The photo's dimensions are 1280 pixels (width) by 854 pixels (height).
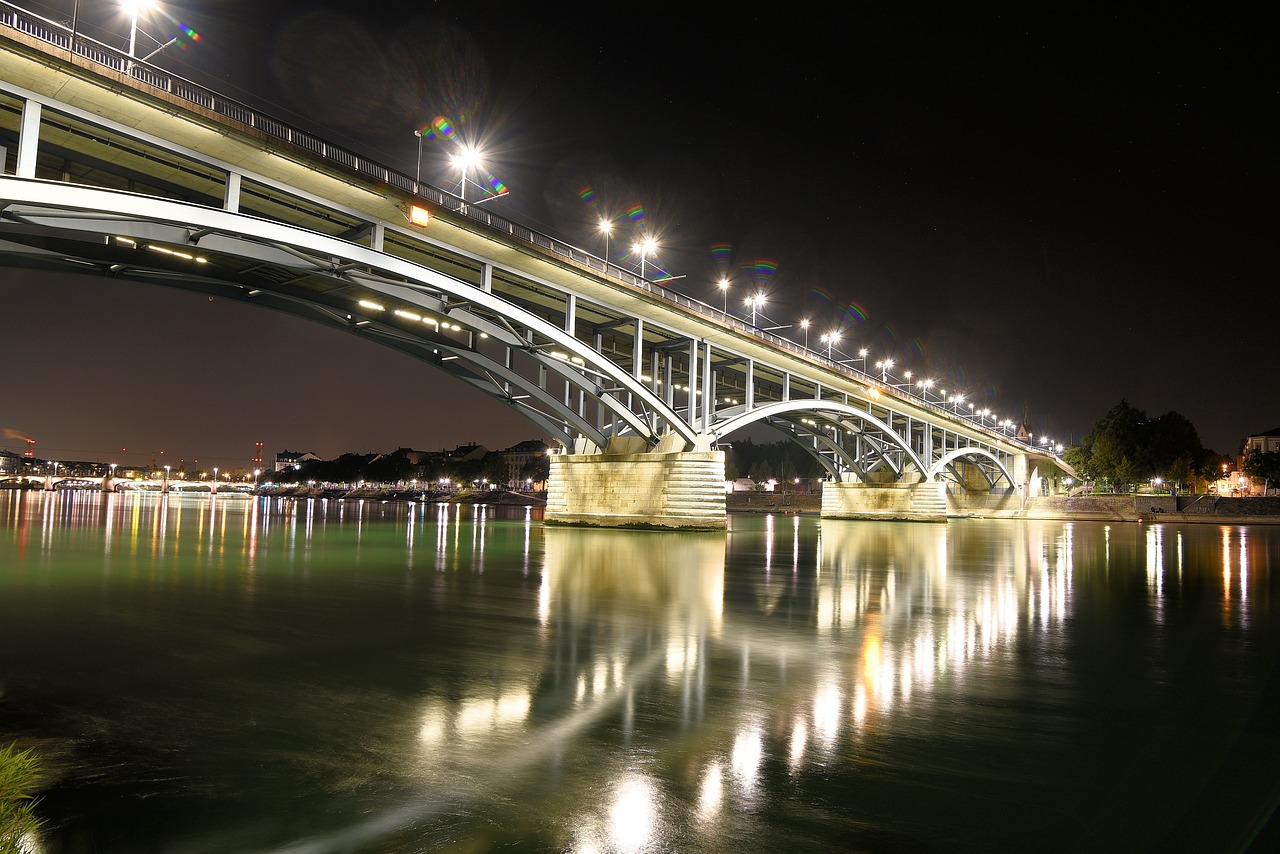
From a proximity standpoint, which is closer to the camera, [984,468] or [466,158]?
[466,158]

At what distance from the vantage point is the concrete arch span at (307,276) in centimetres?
1909

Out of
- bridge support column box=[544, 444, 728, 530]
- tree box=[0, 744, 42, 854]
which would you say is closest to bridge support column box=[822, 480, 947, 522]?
bridge support column box=[544, 444, 728, 530]

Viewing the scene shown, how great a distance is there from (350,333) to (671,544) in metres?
16.5

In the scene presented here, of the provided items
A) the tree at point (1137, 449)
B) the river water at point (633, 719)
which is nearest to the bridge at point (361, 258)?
the river water at point (633, 719)

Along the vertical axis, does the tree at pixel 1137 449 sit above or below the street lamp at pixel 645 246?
below

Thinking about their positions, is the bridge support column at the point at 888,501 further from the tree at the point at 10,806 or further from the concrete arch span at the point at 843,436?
the tree at the point at 10,806

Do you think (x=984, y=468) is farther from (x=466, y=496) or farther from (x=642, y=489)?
(x=466, y=496)

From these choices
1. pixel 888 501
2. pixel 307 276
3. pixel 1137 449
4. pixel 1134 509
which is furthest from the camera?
pixel 1137 449

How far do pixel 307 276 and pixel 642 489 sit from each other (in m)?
19.8

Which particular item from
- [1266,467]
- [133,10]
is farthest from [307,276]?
[1266,467]

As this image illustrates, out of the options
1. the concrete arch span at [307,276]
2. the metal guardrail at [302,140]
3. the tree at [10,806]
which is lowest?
the tree at [10,806]

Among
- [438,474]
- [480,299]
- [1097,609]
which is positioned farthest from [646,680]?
[438,474]

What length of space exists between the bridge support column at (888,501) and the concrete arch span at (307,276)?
3742cm

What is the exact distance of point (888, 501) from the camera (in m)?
72.1
